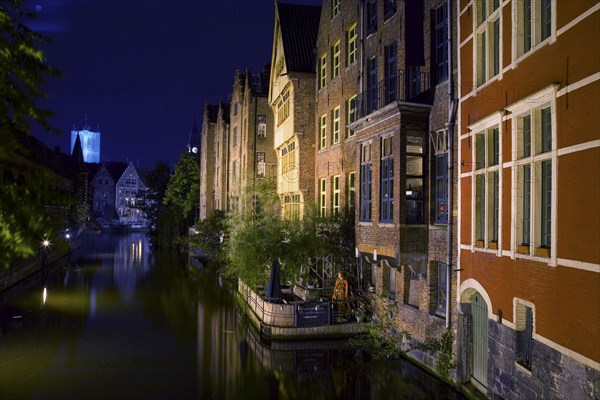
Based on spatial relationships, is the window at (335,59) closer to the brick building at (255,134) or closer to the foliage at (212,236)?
the brick building at (255,134)

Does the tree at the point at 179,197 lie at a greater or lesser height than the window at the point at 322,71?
lesser

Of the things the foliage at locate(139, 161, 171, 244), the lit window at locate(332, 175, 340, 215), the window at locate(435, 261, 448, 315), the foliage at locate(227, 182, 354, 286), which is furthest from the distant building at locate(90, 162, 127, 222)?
the window at locate(435, 261, 448, 315)

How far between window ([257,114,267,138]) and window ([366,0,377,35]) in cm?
2108

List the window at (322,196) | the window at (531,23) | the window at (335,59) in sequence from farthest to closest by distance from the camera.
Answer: the window at (322,196) → the window at (335,59) → the window at (531,23)

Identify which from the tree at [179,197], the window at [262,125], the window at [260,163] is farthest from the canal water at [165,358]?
the tree at [179,197]

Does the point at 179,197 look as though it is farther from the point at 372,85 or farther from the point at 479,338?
the point at 479,338

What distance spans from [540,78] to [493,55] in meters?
2.78

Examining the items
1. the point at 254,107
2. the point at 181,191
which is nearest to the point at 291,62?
the point at 254,107

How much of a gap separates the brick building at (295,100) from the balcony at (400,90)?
755cm

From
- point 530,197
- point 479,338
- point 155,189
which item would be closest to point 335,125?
point 479,338

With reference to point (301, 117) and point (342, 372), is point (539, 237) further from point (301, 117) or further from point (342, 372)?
point (301, 117)

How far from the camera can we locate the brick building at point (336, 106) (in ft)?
74.8

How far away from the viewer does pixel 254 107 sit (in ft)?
135

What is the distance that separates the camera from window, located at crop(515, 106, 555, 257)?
10.3m
